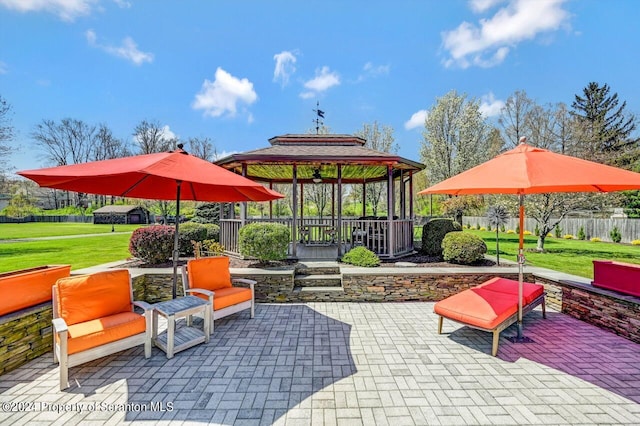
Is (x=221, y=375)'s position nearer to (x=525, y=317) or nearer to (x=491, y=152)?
(x=525, y=317)

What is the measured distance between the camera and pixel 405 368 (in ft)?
11.2

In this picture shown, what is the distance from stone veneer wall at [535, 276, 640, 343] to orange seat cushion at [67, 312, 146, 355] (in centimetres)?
720

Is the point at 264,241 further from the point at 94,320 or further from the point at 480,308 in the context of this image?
the point at 480,308

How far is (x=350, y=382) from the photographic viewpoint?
3.10m

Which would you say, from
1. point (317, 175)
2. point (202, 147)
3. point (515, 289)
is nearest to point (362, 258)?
point (515, 289)

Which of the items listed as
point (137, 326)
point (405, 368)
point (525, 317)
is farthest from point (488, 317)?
point (137, 326)

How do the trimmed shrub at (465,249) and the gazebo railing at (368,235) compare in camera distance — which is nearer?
the trimmed shrub at (465,249)

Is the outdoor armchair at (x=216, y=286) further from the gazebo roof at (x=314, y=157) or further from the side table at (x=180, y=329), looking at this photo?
the gazebo roof at (x=314, y=157)

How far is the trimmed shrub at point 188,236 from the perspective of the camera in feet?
26.7

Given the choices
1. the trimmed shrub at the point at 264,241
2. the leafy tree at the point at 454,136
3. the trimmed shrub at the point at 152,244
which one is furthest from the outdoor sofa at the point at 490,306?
the leafy tree at the point at 454,136

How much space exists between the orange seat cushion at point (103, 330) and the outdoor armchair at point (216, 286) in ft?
3.25

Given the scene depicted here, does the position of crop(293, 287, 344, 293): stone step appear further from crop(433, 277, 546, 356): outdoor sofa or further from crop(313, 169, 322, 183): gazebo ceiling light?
crop(313, 169, 322, 183): gazebo ceiling light

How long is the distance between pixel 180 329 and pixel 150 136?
138 feet

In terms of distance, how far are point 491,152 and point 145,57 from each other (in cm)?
2109
